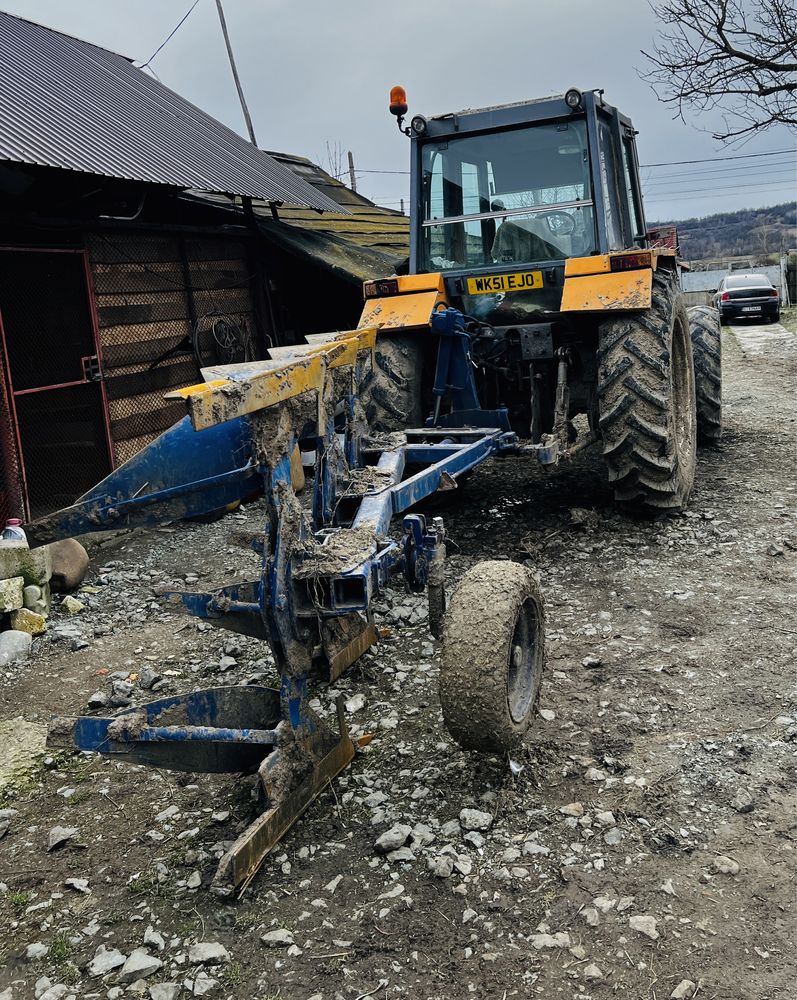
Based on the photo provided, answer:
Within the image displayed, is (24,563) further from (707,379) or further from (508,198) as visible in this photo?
(707,379)

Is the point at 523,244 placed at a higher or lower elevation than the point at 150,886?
higher

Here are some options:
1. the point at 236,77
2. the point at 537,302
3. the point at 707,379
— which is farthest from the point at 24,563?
the point at 236,77

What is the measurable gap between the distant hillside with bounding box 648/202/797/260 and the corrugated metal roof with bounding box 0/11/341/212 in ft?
158

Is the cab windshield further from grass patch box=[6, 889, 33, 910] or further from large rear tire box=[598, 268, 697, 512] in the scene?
grass patch box=[6, 889, 33, 910]

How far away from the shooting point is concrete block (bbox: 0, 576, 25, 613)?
16.3 feet

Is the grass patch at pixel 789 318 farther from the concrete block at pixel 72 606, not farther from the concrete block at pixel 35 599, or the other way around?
the concrete block at pixel 35 599

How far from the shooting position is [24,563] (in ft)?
17.1

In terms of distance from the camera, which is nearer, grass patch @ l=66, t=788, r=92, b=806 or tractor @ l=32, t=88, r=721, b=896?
tractor @ l=32, t=88, r=721, b=896

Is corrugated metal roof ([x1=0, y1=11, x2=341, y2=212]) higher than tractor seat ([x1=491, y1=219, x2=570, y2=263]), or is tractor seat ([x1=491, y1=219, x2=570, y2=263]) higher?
corrugated metal roof ([x1=0, y1=11, x2=341, y2=212])

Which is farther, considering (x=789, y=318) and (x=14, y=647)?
(x=789, y=318)

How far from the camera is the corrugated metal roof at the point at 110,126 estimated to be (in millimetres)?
5824

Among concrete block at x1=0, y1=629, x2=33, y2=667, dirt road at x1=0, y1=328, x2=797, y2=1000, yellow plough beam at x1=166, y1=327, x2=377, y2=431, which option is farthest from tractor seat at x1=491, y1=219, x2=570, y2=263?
concrete block at x1=0, y1=629, x2=33, y2=667

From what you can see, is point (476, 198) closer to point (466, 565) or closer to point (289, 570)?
point (466, 565)

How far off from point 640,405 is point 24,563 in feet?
12.2
